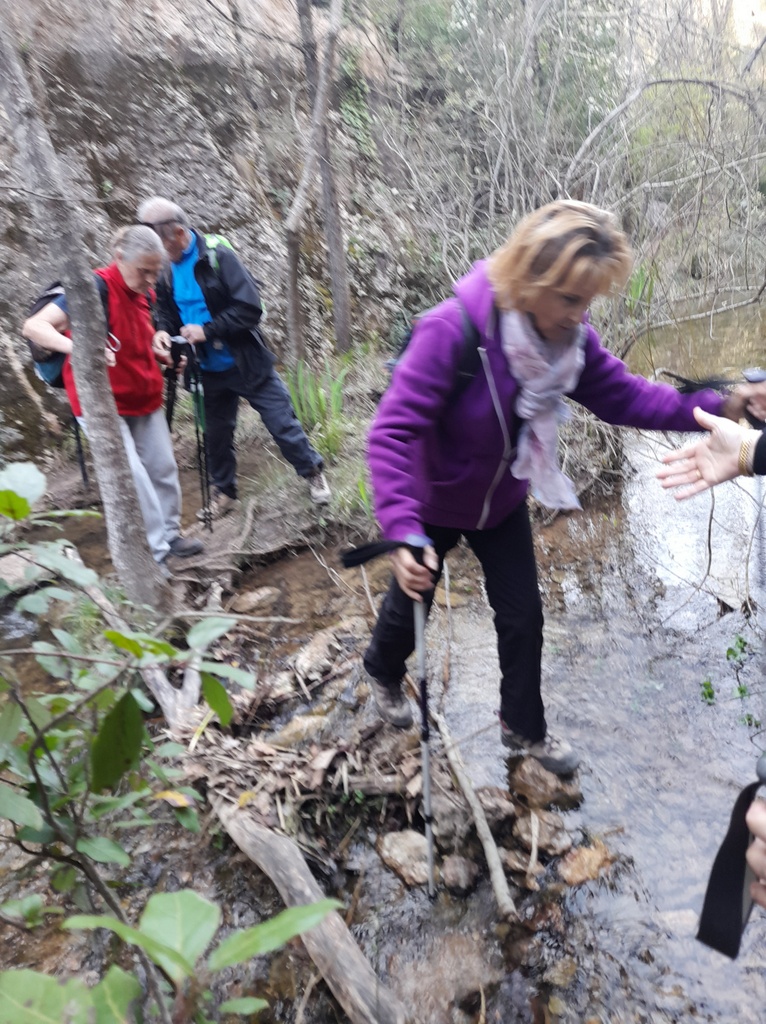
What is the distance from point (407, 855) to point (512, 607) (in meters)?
0.91

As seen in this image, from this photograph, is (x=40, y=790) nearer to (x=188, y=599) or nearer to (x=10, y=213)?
(x=188, y=599)

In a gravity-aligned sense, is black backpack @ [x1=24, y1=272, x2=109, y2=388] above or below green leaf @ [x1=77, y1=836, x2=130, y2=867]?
above

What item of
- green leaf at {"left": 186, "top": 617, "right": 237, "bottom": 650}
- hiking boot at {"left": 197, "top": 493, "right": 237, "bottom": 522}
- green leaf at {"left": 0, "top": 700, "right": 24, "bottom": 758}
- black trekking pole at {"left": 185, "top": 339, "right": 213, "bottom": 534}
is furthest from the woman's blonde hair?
hiking boot at {"left": 197, "top": 493, "right": 237, "bottom": 522}

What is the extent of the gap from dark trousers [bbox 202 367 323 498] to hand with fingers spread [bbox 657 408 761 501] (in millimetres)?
2723

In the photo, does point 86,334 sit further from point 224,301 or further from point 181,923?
point 181,923

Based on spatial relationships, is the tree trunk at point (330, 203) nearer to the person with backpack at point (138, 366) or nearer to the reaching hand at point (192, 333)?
the reaching hand at point (192, 333)

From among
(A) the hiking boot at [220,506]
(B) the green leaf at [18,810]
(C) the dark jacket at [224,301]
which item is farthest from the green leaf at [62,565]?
(A) the hiking boot at [220,506]

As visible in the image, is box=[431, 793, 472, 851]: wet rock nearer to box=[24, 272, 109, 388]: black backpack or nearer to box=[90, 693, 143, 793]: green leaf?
box=[90, 693, 143, 793]: green leaf

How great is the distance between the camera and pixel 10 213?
19.9 ft

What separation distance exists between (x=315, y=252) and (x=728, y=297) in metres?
5.39

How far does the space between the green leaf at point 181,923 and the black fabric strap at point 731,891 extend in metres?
0.92

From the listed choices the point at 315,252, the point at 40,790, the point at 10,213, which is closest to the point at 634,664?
the point at 40,790

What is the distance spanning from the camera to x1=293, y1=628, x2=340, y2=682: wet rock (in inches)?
127

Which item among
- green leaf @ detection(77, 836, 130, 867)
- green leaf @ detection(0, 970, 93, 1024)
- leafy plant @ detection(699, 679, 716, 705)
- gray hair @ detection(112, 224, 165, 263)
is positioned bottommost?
leafy plant @ detection(699, 679, 716, 705)
